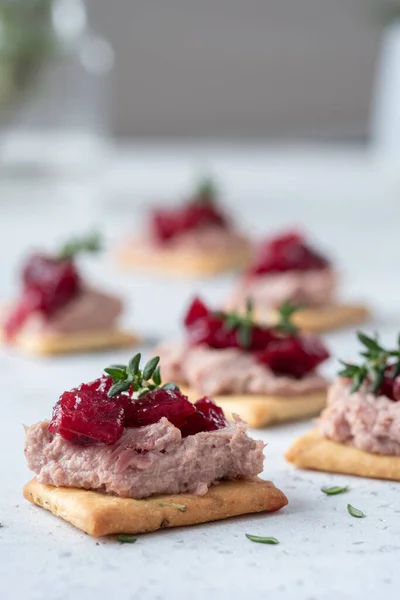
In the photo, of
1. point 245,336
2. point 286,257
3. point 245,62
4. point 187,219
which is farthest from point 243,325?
point 245,62

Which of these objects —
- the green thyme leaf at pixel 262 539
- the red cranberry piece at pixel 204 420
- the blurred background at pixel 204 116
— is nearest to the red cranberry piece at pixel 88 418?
the red cranberry piece at pixel 204 420

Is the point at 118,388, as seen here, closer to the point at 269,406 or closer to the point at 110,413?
the point at 110,413

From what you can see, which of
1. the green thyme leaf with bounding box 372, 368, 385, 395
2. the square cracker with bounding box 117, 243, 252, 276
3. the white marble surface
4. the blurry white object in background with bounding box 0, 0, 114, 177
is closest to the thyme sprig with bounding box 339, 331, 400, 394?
the green thyme leaf with bounding box 372, 368, 385, 395

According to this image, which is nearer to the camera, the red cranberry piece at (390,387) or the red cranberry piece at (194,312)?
the red cranberry piece at (390,387)

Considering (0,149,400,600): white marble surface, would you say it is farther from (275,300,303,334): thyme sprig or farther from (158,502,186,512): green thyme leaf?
(275,300,303,334): thyme sprig

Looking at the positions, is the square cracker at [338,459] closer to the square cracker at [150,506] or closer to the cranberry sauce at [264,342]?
the square cracker at [150,506]

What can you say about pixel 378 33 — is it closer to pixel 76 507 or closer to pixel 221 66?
pixel 221 66
